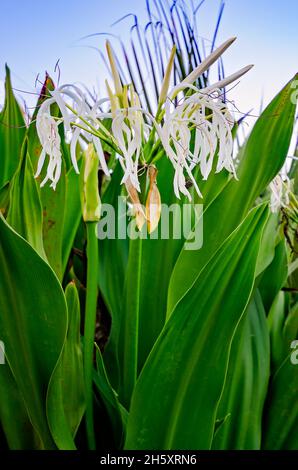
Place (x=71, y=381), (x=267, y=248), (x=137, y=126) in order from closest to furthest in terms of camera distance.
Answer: (x=137, y=126) < (x=71, y=381) < (x=267, y=248)

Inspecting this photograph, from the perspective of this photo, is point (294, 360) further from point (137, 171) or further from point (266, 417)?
point (137, 171)

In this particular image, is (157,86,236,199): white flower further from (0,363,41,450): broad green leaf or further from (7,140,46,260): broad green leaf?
(0,363,41,450): broad green leaf

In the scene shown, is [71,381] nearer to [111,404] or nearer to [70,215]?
[111,404]

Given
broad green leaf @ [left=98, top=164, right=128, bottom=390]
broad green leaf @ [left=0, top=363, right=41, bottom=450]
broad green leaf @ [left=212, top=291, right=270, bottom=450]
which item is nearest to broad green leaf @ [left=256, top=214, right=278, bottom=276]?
broad green leaf @ [left=212, top=291, right=270, bottom=450]

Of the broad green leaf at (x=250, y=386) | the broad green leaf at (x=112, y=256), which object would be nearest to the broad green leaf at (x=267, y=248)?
the broad green leaf at (x=250, y=386)

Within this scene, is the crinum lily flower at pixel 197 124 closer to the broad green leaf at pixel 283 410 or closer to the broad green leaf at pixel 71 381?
the broad green leaf at pixel 71 381

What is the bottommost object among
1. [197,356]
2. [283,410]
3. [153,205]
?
[283,410]

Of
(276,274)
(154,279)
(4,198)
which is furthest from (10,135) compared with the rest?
(276,274)
